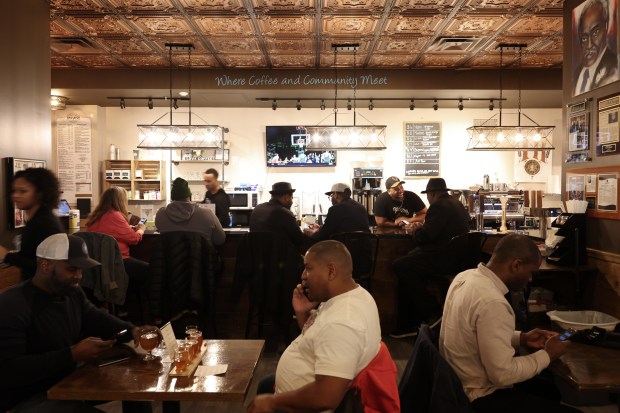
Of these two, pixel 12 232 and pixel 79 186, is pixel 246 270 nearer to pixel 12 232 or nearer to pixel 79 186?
pixel 12 232

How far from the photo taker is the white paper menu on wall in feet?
30.1

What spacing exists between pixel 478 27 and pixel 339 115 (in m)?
4.01

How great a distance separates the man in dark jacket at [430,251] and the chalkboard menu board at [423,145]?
184 inches

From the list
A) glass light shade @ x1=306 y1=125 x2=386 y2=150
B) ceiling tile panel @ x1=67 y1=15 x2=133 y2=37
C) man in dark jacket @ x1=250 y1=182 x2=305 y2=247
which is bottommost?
man in dark jacket @ x1=250 y1=182 x2=305 y2=247

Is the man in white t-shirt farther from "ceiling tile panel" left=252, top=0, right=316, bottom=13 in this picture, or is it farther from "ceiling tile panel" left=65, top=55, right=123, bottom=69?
"ceiling tile panel" left=65, top=55, right=123, bottom=69

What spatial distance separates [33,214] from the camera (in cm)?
331

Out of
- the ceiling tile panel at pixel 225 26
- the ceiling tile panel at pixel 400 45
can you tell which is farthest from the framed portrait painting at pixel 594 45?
the ceiling tile panel at pixel 225 26

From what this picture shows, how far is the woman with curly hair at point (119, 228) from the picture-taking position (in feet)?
15.4

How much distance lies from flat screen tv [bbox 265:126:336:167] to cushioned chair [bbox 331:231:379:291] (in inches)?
192

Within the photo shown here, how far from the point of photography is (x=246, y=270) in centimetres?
468

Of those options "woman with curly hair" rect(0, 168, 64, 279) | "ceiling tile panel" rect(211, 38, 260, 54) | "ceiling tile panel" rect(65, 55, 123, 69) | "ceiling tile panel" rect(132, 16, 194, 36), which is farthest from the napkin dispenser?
"ceiling tile panel" rect(65, 55, 123, 69)

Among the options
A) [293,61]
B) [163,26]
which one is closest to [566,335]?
[163,26]

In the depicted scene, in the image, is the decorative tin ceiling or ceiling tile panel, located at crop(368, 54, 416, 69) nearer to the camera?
the decorative tin ceiling

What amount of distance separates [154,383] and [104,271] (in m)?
2.55
